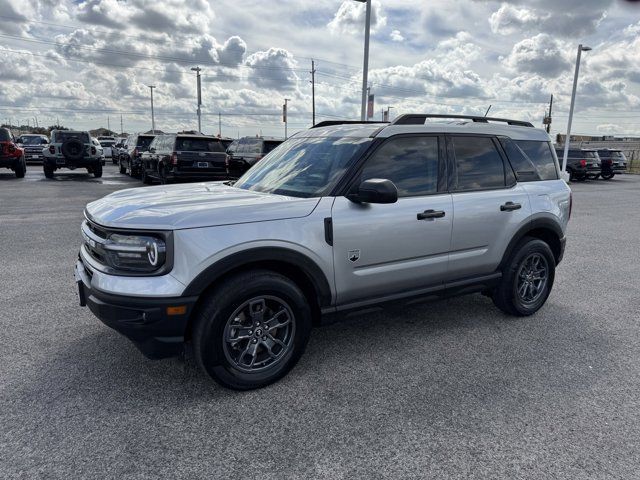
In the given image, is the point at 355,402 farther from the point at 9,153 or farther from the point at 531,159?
the point at 9,153

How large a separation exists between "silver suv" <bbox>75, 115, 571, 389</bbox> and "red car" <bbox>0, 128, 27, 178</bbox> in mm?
17248

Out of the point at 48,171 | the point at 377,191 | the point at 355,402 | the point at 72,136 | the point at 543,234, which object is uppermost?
the point at 72,136

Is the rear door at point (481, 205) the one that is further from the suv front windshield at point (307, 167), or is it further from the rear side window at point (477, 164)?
the suv front windshield at point (307, 167)

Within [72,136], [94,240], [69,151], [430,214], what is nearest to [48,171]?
[69,151]

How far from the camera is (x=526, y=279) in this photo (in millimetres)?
4625

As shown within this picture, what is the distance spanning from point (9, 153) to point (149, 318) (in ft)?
61.6

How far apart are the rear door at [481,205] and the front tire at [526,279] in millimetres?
203

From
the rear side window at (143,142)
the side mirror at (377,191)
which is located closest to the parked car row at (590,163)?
the rear side window at (143,142)

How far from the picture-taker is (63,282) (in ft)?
17.8

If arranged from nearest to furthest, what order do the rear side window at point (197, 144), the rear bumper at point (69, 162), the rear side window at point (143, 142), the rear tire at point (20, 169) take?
the rear side window at point (197, 144), the rear tire at point (20, 169), the rear bumper at point (69, 162), the rear side window at point (143, 142)

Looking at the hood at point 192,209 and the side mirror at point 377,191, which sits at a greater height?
the side mirror at point 377,191

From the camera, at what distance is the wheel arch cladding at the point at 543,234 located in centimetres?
445

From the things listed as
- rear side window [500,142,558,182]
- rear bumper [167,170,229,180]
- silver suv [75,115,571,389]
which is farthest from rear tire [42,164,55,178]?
rear side window [500,142,558,182]

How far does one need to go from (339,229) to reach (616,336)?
2.83m
